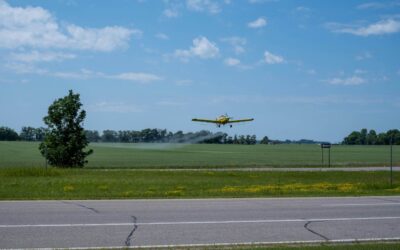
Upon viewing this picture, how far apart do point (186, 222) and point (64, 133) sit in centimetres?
3586

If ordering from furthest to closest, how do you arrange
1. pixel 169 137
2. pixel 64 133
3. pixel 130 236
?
pixel 169 137 → pixel 64 133 → pixel 130 236

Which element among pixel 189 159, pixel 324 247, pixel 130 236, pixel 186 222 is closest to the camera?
pixel 324 247

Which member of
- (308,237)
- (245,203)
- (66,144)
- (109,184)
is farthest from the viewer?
(66,144)

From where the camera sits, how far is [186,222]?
1320 centimetres

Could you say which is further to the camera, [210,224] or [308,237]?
[210,224]

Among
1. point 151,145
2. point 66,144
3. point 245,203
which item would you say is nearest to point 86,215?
point 245,203

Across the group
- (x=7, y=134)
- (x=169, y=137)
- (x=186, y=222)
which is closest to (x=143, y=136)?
(x=169, y=137)

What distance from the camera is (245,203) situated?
17891 mm

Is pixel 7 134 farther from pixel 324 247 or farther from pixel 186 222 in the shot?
pixel 324 247

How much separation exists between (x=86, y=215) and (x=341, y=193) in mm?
11716

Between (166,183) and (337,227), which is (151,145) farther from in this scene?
(337,227)

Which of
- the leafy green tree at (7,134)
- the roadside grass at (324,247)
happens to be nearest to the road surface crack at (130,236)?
the roadside grass at (324,247)

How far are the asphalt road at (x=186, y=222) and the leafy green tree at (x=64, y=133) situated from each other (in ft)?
96.4

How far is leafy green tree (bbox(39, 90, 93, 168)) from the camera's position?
4659 centimetres
